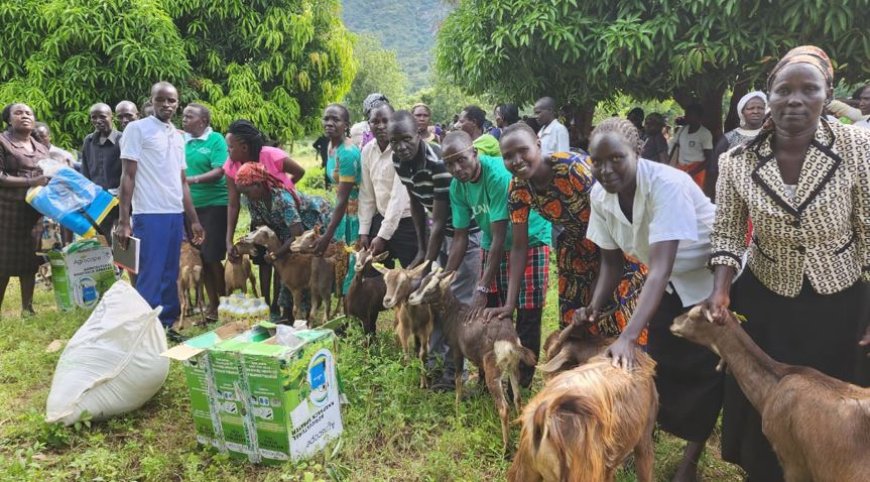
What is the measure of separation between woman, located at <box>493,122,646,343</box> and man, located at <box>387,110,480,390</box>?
2.74 feet

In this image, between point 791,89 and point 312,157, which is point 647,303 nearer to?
point 791,89

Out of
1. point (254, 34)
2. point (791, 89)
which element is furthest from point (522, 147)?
point (254, 34)

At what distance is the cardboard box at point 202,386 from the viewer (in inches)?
132

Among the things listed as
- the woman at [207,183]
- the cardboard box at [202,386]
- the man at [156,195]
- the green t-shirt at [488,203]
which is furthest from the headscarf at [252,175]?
the green t-shirt at [488,203]

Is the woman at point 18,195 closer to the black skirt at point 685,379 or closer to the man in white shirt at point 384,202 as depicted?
the man in white shirt at point 384,202

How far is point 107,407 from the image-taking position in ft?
12.4

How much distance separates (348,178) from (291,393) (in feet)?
8.19

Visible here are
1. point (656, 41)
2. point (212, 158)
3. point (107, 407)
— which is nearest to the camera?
point (107, 407)

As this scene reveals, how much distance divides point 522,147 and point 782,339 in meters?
1.54

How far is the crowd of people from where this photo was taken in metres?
2.42

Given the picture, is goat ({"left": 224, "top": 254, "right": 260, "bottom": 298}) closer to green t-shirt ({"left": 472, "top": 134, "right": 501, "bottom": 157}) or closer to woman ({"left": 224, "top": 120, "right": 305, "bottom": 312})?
woman ({"left": 224, "top": 120, "right": 305, "bottom": 312})

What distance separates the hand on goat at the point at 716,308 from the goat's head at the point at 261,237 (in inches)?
150

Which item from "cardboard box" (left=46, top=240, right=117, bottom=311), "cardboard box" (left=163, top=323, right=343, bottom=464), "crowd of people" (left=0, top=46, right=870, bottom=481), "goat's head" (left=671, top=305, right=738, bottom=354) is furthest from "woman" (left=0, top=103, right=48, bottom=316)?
"goat's head" (left=671, top=305, right=738, bottom=354)

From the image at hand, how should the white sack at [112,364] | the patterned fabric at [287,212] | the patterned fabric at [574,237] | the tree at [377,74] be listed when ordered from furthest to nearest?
the tree at [377,74], the patterned fabric at [287,212], the white sack at [112,364], the patterned fabric at [574,237]
